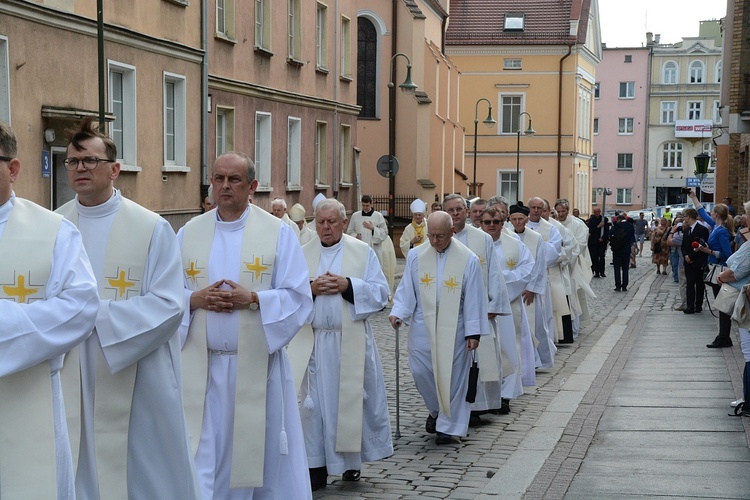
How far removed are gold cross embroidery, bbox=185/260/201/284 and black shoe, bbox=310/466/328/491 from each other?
79.2 inches

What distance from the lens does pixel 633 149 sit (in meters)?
92.6

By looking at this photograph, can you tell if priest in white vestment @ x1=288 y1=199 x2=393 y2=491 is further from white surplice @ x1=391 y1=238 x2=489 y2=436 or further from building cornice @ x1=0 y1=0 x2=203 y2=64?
building cornice @ x1=0 y1=0 x2=203 y2=64

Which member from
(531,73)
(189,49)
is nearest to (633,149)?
(531,73)

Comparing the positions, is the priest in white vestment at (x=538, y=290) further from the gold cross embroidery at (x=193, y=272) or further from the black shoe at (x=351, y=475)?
the gold cross embroidery at (x=193, y=272)

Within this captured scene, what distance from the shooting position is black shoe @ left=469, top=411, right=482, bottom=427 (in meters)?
10.7

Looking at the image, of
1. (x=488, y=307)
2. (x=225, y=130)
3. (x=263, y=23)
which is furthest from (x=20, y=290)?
(x=263, y=23)

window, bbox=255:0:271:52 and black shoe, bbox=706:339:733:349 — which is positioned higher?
window, bbox=255:0:271:52

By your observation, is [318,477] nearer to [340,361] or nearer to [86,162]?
[340,361]

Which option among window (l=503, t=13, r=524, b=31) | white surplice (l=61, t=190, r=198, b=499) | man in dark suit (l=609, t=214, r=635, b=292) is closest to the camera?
white surplice (l=61, t=190, r=198, b=499)

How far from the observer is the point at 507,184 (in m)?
62.9

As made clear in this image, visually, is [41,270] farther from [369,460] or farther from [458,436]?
[458,436]

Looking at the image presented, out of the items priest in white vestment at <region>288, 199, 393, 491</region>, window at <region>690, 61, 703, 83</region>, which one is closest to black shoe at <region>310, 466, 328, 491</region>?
priest in white vestment at <region>288, 199, 393, 491</region>

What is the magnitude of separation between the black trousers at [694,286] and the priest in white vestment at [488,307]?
11.1 metres

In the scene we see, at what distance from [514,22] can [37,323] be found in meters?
59.6
